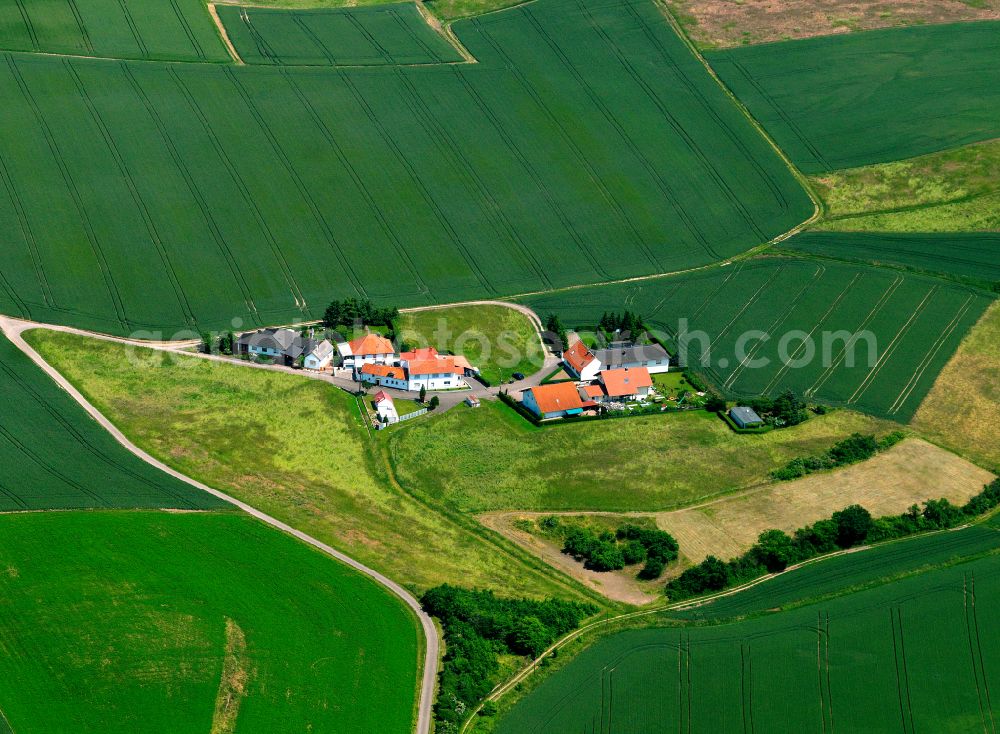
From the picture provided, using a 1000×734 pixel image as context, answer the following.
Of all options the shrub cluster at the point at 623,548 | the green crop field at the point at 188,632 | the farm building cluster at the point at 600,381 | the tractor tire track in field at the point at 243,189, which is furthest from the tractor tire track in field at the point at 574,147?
the green crop field at the point at 188,632

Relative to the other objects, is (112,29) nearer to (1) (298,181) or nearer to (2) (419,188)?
(1) (298,181)

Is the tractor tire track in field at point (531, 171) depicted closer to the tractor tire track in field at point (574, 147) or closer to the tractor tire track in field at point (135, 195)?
the tractor tire track in field at point (574, 147)

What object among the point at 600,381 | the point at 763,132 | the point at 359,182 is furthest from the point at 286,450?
the point at 763,132

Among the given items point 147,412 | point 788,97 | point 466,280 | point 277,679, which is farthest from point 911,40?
point 277,679

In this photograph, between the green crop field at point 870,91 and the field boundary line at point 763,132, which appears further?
the green crop field at point 870,91

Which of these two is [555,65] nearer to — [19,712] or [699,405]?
[699,405]

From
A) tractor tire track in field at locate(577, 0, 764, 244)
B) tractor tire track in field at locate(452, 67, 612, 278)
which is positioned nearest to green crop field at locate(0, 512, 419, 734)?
tractor tire track in field at locate(452, 67, 612, 278)
